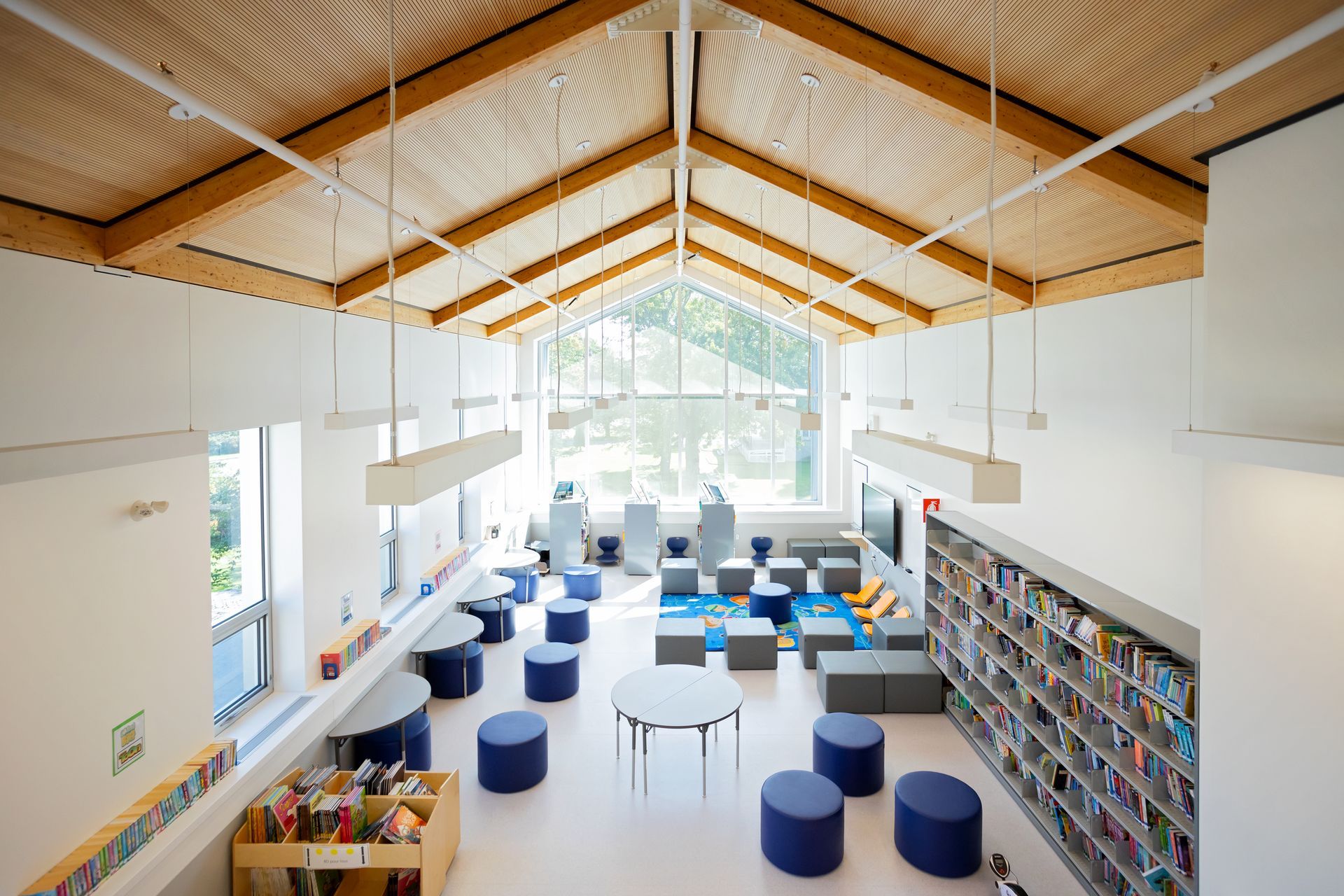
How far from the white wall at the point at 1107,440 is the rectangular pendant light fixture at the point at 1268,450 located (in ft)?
5.97

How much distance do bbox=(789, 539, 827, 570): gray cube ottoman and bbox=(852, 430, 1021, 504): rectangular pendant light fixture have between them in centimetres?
912

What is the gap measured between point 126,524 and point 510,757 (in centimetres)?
340

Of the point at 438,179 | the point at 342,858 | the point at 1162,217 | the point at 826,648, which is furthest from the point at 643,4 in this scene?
the point at 826,648

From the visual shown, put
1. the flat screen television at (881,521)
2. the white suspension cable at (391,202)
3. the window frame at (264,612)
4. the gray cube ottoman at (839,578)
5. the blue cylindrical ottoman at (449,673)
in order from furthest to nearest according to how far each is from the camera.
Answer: the gray cube ottoman at (839,578) → the flat screen television at (881,521) → the blue cylindrical ottoman at (449,673) → the window frame at (264,612) → the white suspension cable at (391,202)

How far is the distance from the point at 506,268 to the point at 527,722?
19.1ft

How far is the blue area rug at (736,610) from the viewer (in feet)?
32.3

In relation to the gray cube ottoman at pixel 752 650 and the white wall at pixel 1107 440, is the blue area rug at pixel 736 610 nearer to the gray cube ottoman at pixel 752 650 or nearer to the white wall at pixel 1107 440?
the gray cube ottoman at pixel 752 650

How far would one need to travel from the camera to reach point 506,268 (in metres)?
9.53

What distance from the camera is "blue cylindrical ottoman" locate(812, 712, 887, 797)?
19.7ft

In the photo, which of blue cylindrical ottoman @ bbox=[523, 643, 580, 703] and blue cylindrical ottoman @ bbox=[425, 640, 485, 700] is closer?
blue cylindrical ottoman @ bbox=[523, 643, 580, 703]

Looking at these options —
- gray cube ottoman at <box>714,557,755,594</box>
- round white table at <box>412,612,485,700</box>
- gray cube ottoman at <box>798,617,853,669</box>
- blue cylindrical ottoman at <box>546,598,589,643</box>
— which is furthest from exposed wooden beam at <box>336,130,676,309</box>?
gray cube ottoman at <box>714,557,755,594</box>

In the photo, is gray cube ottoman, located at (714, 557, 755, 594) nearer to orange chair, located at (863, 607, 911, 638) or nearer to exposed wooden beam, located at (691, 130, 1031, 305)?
orange chair, located at (863, 607, 911, 638)

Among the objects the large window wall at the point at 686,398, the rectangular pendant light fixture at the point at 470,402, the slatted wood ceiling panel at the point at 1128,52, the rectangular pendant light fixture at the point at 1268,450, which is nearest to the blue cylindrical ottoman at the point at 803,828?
the rectangular pendant light fixture at the point at 1268,450

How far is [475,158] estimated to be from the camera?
5.78 meters
